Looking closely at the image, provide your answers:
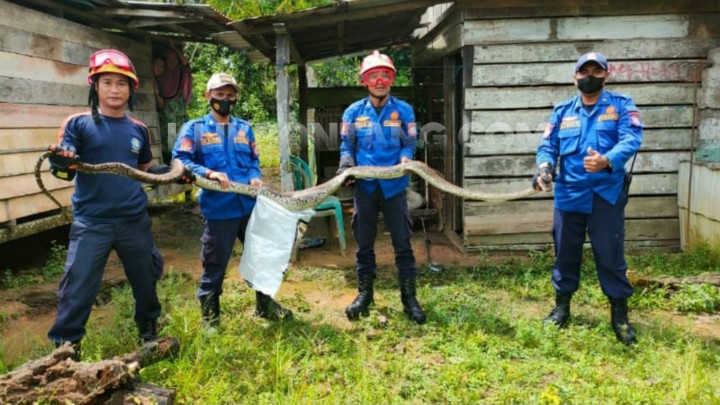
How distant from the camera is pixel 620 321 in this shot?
4000mm

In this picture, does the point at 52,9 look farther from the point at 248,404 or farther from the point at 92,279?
the point at 248,404

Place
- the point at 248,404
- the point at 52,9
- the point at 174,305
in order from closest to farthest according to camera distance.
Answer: the point at 248,404, the point at 174,305, the point at 52,9

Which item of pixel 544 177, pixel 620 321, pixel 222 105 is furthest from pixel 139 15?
pixel 620 321

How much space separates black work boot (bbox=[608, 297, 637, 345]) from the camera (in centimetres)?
391

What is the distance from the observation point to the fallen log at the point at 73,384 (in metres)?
2.68

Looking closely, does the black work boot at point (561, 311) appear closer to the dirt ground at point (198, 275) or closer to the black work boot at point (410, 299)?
the dirt ground at point (198, 275)

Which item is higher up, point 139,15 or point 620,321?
point 139,15

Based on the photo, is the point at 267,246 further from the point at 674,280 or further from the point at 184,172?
the point at 674,280

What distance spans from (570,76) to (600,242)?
296 cm

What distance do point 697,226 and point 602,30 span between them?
2.55 metres

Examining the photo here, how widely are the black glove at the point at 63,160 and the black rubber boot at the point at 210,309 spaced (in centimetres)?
143

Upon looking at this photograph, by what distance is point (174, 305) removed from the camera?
4.41 m

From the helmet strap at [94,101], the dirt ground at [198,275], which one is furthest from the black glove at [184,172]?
the dirt ground at [198,275]

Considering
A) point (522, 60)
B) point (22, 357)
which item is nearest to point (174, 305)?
point (22, 357)
